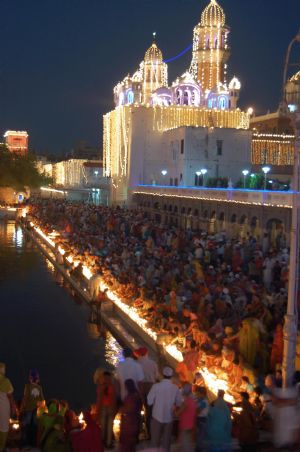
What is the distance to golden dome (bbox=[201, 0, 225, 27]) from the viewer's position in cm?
5441

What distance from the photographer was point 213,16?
54625mm

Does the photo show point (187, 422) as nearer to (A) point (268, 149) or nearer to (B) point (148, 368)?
(B) point (148, 368)

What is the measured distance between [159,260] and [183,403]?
11798 millimetres

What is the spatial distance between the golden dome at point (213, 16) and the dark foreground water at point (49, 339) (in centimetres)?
3776

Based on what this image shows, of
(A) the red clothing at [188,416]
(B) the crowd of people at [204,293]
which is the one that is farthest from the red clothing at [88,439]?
(B) the crowd of people at [204,293]

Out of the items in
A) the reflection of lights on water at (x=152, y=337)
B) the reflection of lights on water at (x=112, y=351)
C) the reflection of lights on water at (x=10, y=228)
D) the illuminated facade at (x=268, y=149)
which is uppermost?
the illuminated facade at (x=268, y=149)

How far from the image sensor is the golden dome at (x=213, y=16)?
178ft

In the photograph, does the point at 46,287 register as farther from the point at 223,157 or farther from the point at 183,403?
the point at 223,157

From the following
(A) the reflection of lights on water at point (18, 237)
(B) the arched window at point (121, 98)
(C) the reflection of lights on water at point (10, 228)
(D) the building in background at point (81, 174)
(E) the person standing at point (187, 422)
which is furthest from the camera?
(D) the building in background at point (81, 174)

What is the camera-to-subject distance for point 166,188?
3844 centimetres

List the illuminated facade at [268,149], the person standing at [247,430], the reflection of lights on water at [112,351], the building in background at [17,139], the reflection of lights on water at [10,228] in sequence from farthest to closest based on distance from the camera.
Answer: the building in background at [17,139] < the illuminated facade at [268,149] < the reflection of lights on water at [10,228] < the reflection of lights on water at [112,351] < the person standing at [247,430]

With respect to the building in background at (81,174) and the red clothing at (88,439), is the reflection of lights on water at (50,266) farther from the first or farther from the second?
the building in background at (81,174)

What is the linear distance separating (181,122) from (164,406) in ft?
151

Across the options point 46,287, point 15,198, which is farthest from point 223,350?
point 15,198
